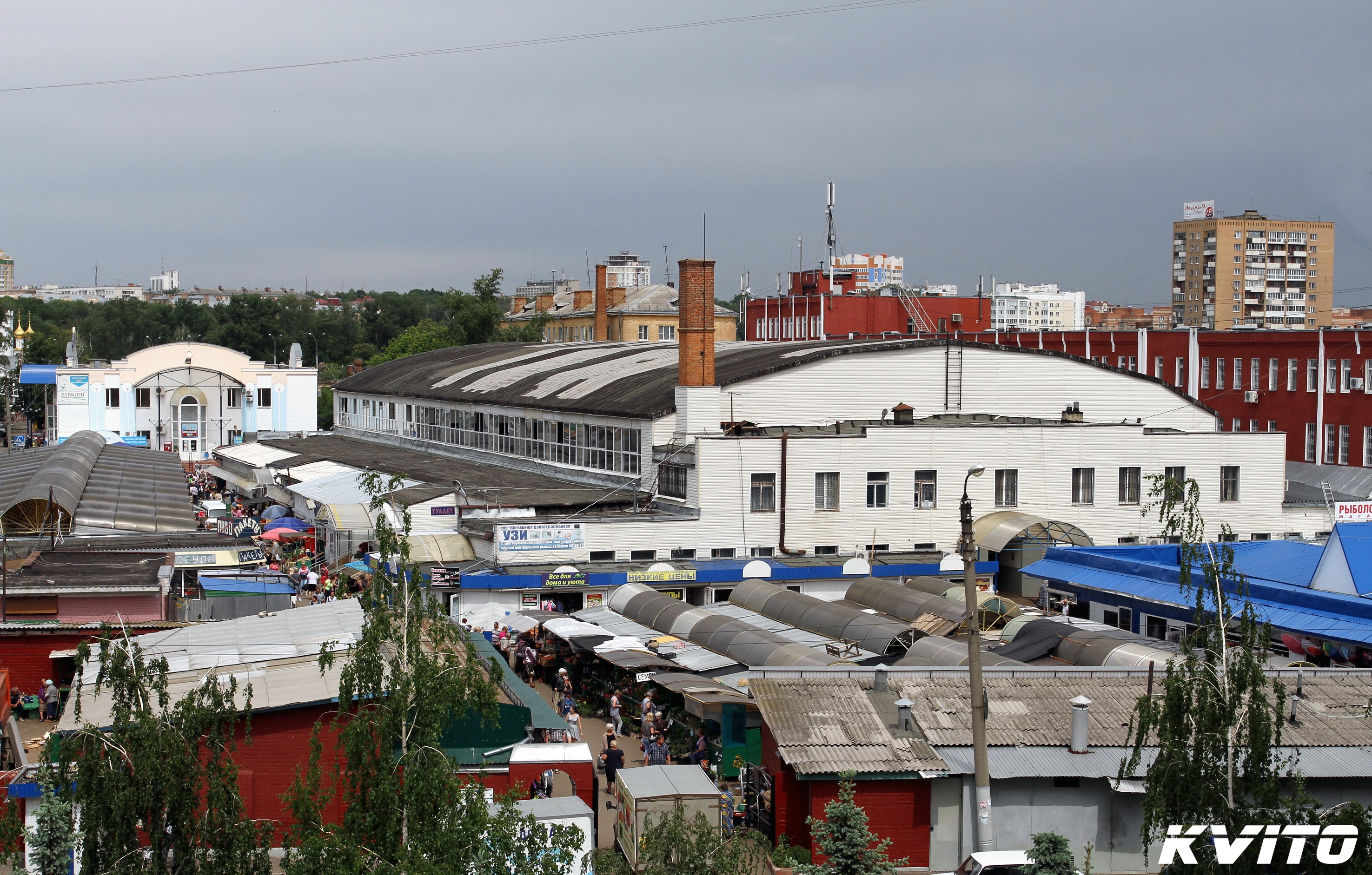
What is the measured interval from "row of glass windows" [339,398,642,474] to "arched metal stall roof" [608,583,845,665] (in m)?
9.65

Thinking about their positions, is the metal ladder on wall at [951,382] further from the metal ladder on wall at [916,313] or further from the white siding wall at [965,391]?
the metal ladder on wall at [916,313]

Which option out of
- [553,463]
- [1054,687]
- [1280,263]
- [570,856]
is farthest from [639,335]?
[570,856]

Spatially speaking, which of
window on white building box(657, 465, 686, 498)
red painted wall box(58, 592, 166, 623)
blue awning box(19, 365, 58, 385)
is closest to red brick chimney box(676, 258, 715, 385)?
window on white building box(657, 465, 686, 498)

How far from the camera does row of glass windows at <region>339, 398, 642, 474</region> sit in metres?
41.4

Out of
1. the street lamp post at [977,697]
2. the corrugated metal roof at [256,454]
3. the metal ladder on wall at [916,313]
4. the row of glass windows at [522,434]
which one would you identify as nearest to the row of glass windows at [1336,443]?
the metal ladder on wall at [916,313]

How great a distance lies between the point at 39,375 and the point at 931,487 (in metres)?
72.3

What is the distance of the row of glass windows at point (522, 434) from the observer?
41.4 metres

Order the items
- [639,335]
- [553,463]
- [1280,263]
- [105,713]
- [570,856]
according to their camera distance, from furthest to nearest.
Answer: [1280,263] < [639,335] < [553,463] < [105,713] < [570,856]

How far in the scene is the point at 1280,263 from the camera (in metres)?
119

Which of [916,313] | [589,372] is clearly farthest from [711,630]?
[916,313]

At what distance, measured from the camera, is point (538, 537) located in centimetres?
3356

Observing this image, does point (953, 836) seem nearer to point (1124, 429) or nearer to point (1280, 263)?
point (1124, 429)

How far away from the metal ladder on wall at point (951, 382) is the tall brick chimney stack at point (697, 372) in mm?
7779

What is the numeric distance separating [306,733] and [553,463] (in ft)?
97.2
